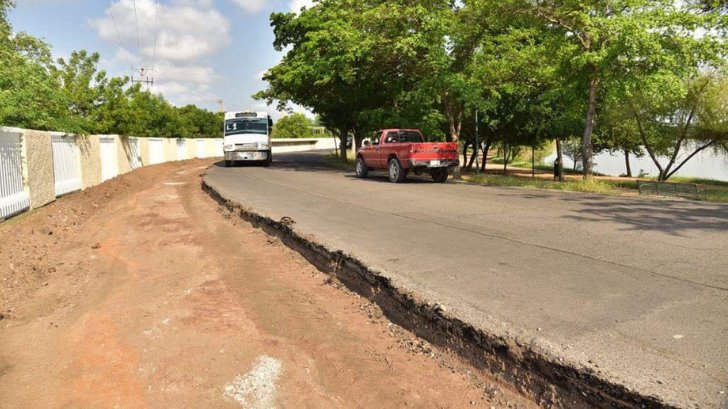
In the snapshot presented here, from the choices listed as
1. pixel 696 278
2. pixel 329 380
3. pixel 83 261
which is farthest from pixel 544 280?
pixel 83 261

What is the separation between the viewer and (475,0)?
55.0 ft

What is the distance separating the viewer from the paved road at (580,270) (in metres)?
3.23

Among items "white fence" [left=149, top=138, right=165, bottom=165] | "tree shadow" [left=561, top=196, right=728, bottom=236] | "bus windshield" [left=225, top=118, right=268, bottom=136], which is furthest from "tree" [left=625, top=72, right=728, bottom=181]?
"white fence" [left=149, top=138, right=165, bottom=165]

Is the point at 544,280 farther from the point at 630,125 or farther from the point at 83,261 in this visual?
the point at 630,125

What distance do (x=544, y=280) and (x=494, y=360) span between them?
173cm

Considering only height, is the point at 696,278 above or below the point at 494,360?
above

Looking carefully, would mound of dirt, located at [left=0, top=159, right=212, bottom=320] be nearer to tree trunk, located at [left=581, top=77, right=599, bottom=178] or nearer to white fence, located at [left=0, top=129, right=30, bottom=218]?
white fence, located at [left=0, top=129, right=30, bottom=218]

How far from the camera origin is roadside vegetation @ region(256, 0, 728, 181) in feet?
43.9

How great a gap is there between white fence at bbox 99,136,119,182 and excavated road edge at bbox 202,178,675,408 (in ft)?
53.6

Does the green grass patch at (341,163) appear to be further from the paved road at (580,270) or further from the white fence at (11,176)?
the white fence at (11,176)

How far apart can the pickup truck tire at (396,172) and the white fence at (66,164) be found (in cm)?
1031

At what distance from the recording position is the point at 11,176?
33.1 ft

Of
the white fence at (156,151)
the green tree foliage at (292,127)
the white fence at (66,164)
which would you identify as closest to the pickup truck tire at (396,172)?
the white fence at (66,164)

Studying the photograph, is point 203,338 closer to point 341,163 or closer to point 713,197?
point 713,197
